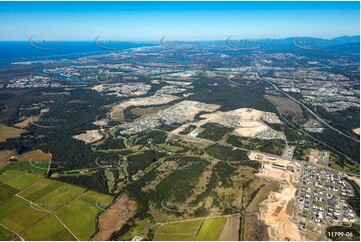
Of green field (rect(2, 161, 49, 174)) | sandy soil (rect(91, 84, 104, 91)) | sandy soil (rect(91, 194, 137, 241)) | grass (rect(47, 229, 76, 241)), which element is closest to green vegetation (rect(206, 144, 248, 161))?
sandy soil (rect(91, 194, 137, 241))

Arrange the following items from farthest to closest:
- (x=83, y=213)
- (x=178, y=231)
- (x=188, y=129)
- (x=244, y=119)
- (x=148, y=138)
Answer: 1. (x=244, y=119)
2. (x=188, y=129)
3. (x=148, y=138)
4. (x=83, y=213)
5. (x=178, y=231)

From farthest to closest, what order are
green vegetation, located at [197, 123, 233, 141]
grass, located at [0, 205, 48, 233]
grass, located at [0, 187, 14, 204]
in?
green vegetation, located at [197, 123, 233, 141]
grass, located at [0, 187, 14, 204]
grass, located at [0, 205, 48, 233]

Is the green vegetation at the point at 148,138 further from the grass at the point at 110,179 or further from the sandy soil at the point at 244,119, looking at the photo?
the sandy soil at the point at 244,119

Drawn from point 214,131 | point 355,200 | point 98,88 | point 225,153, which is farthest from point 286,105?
point 98,88

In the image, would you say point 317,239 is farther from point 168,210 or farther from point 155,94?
point 155,94

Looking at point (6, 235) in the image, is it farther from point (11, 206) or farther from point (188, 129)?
point (188, 129)

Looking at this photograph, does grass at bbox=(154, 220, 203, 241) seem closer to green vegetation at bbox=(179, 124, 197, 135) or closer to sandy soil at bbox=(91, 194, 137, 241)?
sandy soil at bbox=(91, 194, 137, 241)
